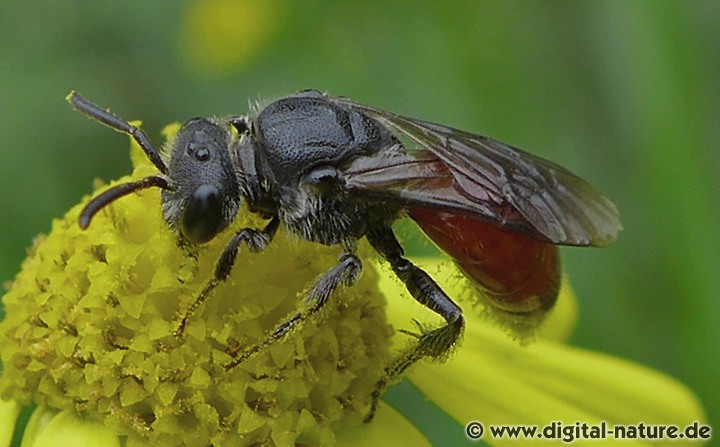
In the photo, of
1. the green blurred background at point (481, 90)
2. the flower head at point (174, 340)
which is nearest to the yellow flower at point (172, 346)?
the flower head at point (174, 340)

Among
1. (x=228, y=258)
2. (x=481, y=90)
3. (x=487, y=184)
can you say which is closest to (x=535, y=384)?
(x=487, y=184)

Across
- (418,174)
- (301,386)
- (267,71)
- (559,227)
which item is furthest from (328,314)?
(267,71)

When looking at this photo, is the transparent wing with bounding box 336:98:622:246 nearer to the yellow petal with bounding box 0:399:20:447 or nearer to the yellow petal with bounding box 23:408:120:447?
the yellow petal with bounding box 23:408:120:447

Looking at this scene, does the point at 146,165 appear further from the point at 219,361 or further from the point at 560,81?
the point at 560,81

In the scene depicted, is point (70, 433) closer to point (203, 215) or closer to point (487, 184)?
point (203, 215)

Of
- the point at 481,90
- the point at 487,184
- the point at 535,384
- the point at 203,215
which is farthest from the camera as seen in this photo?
the point at 481,90

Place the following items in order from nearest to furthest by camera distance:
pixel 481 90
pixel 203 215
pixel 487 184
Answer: pixel 203 215 → pixel 487 184 → pixel 481 90
